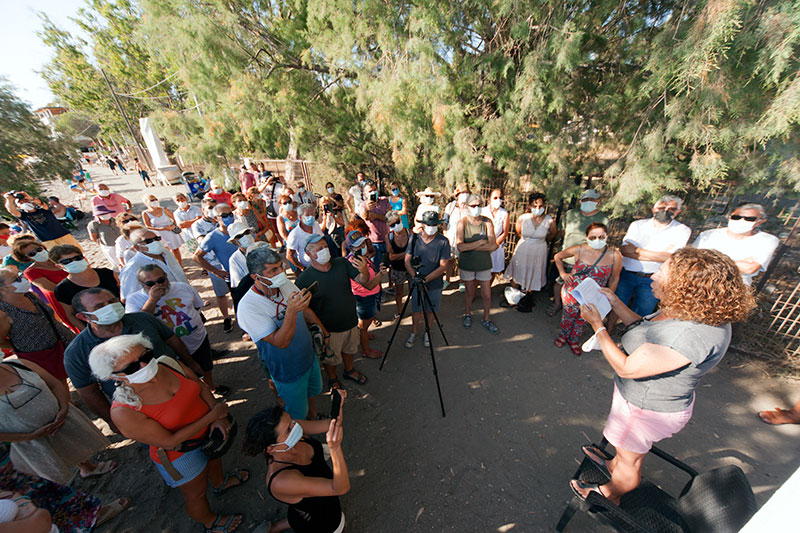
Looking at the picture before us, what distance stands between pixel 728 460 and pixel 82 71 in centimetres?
3632

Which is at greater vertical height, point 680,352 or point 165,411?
point 680,352

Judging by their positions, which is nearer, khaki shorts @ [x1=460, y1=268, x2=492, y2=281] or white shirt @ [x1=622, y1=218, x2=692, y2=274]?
white shirt @ [x1=622, y1=218, x2=692, y2=274]

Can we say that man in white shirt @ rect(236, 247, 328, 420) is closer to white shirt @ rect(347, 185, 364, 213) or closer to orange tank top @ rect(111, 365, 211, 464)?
orange tank top @ rect(111, 365, 211, 464)

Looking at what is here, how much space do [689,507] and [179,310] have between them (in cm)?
442

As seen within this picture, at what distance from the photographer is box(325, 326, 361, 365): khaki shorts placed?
11.0ft

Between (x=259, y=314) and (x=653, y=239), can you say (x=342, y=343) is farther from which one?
(x=653, y=239)

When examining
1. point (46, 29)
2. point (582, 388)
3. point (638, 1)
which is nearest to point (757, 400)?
point (582, 388)

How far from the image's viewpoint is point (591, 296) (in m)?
2.15

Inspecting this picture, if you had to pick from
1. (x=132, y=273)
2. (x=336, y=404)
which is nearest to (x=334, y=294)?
(x=336, y=404)

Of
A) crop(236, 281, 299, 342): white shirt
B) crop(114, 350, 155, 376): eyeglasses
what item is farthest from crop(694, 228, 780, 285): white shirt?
crop(114, 350, 155, 376): eyeglasses

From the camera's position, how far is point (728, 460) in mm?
2797

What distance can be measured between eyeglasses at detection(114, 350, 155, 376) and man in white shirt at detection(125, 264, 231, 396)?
1.30 m

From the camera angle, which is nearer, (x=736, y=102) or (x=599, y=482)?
(x=599, y=482)

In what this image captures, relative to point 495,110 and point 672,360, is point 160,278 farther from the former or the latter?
point 495,110
